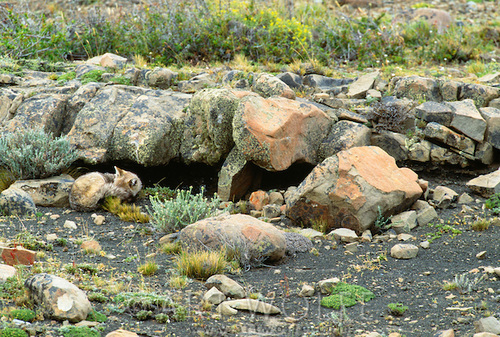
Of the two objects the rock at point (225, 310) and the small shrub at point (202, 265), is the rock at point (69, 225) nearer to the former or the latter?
the small shrub at point (202, 265)

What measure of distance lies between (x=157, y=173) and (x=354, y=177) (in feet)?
12.8

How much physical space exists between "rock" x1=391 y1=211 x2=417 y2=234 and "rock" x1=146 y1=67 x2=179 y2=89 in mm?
5226

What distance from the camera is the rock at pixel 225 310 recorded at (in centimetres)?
447

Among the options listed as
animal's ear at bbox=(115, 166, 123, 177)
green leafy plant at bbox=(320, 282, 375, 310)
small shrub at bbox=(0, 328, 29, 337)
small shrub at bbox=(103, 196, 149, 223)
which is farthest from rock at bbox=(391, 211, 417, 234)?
small shrub at bbox=(0, 328, 29, 337)

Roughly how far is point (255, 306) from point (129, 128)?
4.98 metres

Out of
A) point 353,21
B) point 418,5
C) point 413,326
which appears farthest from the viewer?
point 418,5

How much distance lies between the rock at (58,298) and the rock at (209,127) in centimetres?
451

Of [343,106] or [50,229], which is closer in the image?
[50,229]

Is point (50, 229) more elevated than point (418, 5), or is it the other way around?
point (418, 5)

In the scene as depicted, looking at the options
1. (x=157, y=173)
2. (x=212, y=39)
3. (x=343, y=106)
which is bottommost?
(x=157, y=173)

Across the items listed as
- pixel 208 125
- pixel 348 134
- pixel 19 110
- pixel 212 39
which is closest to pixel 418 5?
pixel 212 39

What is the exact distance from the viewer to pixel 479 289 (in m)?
4.97

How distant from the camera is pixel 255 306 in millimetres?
4551

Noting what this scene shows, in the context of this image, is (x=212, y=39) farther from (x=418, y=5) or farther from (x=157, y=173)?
(x=418, y=5)
